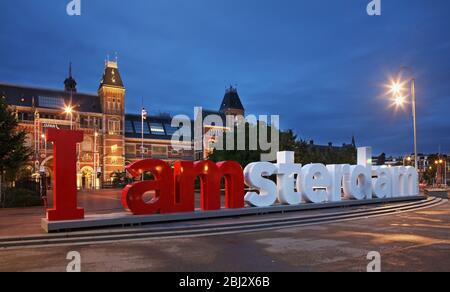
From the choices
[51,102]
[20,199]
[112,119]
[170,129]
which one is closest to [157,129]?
[170,129]

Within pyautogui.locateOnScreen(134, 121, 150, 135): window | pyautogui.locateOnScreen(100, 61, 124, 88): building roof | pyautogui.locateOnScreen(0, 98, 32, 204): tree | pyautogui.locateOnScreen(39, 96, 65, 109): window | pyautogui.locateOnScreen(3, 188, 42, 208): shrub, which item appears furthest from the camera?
pyautogui.locateOnScreen(134, 121, 150, 135): window

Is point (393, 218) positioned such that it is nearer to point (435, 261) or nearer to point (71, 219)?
point (435, 261)

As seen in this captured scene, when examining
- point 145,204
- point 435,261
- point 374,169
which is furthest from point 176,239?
point 374,169

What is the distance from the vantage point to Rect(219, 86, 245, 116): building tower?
99250mm

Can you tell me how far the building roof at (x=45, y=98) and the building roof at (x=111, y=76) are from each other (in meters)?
4.12

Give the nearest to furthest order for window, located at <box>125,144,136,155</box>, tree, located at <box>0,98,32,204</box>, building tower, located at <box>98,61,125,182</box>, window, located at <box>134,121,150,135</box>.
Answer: tree, located at <box>0,98,32,204</box> < building tower, located at <box>98,61,125,182</box> < window, located at <box>125,144,136,155</box> < window, located at <box>134,121,150,135</box>

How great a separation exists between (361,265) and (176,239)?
254 inches

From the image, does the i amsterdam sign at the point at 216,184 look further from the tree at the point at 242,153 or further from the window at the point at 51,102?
the window at the point at 51,102

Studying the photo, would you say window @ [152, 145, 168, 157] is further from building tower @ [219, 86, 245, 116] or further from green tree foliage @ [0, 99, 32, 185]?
green tree foliage @ [0, 99, 32, 185]

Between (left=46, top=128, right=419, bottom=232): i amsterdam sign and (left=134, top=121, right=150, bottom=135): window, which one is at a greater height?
(left=134, top=121, right=150, bottom=135): window

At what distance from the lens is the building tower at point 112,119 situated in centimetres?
7769

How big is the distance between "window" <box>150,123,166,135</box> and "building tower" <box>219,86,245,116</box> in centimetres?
1772

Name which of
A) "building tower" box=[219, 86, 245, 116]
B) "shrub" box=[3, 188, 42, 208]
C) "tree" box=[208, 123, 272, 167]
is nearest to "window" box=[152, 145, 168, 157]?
"building tower" box=[219, 86, 245, 116]

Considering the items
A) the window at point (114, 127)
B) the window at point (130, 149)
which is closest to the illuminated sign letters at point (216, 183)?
the window at point (114, 127)
